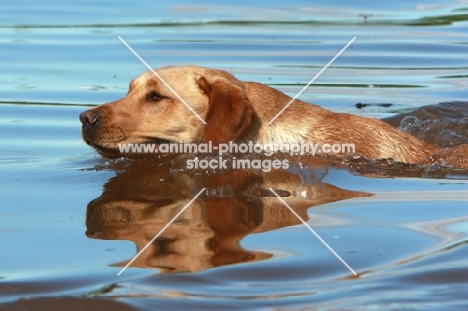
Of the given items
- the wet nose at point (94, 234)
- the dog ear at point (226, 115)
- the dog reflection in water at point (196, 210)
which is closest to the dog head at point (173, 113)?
the dog ear at point (226, 115)

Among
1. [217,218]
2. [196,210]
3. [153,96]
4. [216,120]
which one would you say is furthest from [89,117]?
[217,218]

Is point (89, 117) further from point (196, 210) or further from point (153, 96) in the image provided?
point (196, 210)

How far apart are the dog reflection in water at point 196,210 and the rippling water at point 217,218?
0.6 inches

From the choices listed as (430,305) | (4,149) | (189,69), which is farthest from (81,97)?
(430,305)

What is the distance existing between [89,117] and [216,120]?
3.24 ft

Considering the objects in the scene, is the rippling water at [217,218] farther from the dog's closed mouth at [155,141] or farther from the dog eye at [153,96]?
the dog eye at [153,96]

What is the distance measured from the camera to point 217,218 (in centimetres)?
637

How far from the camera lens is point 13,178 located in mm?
7824

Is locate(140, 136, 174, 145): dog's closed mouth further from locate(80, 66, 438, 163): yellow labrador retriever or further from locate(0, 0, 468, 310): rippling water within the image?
locate(0, 0, 468, 310): rippling water

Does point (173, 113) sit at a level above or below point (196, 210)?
above

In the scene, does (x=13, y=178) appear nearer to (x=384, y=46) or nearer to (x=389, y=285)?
(x=389, y=285)

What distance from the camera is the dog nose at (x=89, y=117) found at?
7.54m

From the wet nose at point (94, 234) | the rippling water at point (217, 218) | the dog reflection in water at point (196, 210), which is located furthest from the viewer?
the wet nose at point (94, 234)

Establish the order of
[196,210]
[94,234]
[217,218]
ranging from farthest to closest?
1. [196,210]
2. [217,218]
3. [94,234]
